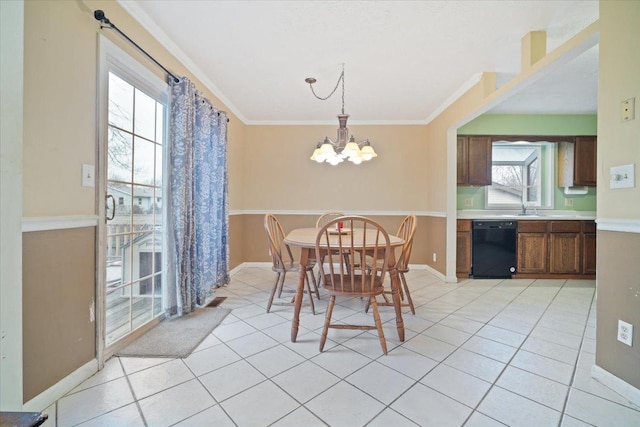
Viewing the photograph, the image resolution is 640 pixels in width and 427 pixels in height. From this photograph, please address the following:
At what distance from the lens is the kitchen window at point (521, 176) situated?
4.31 meters

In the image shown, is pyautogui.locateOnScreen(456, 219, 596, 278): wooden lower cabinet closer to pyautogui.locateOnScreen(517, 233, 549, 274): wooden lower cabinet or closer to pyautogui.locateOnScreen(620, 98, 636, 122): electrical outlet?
pyautogui.locateOnScreen(517, 233, 549, 274): wooden lower cabinet

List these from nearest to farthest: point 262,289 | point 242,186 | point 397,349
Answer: point 397,349 → point 262,289 → point 242,186

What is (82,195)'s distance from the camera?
5.03ft

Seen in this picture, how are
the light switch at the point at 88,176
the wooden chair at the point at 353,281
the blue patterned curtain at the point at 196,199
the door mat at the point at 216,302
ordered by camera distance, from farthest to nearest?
the door mat at the point at 216,302
the blue patterned curtain at the point at 196,199
the wooden chair at the point at 353,281
the light switch at the point at 88,176

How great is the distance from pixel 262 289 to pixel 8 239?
2.61 metres

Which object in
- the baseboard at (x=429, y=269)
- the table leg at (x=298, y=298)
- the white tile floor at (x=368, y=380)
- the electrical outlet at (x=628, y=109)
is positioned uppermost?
the electrical outlet at (x=628, y=109)

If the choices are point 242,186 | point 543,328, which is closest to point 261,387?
point 543,328

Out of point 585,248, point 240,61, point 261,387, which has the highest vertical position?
point 240,61

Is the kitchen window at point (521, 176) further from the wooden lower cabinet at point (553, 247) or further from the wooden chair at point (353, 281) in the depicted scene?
the wooden chair at point (353, 281)

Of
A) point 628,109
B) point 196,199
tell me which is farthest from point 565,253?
point 196,199

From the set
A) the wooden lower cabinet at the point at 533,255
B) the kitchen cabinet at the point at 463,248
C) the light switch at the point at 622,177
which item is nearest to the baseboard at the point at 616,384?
the light switch at the point at 622,177

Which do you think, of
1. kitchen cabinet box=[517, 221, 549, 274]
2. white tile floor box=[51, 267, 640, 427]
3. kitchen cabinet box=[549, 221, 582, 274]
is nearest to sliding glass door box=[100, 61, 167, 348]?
white tile floor box=[51, 267, 640, 427]

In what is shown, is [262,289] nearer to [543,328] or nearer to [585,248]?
[543,328]

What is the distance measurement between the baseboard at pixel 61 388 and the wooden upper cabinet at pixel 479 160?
447 centimetres
